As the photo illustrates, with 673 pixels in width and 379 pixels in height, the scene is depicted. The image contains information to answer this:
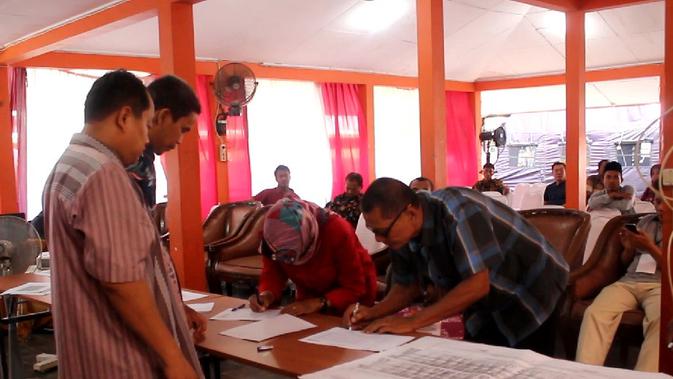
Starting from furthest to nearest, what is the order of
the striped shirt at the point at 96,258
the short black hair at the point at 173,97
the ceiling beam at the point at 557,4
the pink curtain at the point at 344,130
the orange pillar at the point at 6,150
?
the pink curtain at the point at 344,130 < the orange pillar at the point at 6,150 < the ceiling beam at the point at 557,4 < the short black hair at the point at 173,97 < the striped shirt at the point at 96,258

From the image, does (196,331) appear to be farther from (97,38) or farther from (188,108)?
(97,38)

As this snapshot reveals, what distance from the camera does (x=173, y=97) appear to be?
1.88 m

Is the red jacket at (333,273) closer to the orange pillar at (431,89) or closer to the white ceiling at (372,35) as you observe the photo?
the orange pillar at (431,89)

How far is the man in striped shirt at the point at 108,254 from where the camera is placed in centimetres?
145

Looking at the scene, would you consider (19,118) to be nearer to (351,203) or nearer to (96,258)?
(351,203)

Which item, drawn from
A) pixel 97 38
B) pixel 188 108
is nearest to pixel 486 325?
pixel 188 108

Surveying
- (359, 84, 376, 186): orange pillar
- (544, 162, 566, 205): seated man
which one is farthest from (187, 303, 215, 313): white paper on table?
(359, 84, 376, 186): orange pillar

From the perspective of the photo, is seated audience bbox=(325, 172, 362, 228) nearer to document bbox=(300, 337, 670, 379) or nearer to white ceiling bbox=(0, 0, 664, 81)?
white ceiling bbox=(0, 0, 664, 81)

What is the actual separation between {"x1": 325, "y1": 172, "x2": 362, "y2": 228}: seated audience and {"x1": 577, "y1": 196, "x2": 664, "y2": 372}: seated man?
9.79ft

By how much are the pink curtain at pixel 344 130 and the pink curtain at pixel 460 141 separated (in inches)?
82.9

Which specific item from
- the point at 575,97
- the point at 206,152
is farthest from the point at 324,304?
the point at 206,152

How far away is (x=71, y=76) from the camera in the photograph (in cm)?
699

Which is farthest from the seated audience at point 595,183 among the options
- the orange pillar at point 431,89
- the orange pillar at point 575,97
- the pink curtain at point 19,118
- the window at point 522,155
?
the pink curtain at point 19,118

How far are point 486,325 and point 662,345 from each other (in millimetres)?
1312
